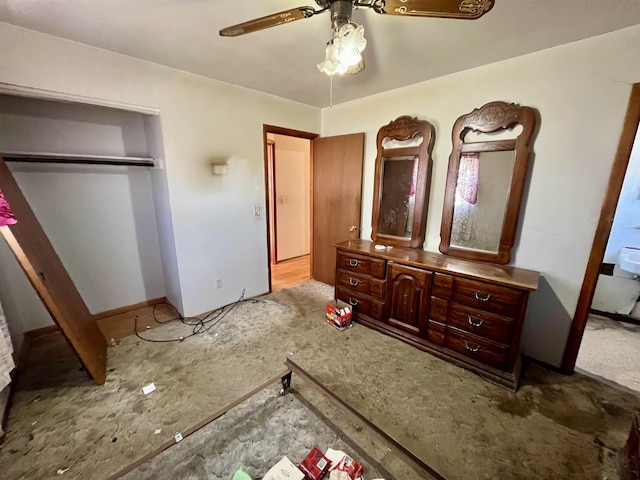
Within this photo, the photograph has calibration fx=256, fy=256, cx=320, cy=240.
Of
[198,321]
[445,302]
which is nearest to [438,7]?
[445,302]

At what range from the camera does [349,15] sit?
120 centimetres

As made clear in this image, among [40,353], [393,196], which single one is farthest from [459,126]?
[40,353]

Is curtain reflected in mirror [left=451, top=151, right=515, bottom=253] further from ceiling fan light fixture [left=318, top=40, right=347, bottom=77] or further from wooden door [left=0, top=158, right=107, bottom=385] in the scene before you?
wooden door [left=0, top=158, right=107, bottom=385]

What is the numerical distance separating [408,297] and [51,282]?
2702 millimetres

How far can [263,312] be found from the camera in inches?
112

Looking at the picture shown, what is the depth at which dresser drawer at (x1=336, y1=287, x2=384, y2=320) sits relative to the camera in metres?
2.50

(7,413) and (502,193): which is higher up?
(502,193)

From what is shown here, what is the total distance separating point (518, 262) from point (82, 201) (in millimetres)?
3973

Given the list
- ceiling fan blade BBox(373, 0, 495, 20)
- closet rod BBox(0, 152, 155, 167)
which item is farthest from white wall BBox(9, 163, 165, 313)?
ceiling fan blade BBox(373, 0, 495, 20)

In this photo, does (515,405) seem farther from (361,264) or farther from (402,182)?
(402,182)

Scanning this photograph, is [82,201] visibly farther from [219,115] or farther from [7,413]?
[7,413]

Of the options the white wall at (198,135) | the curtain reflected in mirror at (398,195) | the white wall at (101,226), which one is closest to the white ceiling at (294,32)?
the white wall at (198,135)

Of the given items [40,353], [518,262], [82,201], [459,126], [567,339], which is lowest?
[40,353]

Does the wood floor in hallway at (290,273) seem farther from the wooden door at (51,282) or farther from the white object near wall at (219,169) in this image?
the wooden door at (51,282)
